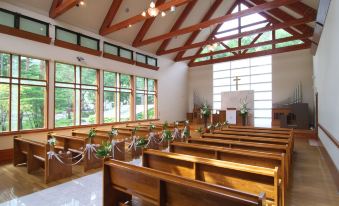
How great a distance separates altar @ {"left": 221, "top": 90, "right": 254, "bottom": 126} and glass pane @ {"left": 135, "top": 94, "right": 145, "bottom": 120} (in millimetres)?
4237

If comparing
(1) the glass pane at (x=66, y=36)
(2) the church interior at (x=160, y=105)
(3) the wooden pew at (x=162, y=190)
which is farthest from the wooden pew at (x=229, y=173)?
(1) the glass pane at (x=66, y=36)

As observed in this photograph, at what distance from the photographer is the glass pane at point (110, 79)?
7672mm

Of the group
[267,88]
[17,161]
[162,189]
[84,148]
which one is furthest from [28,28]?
[267,88]

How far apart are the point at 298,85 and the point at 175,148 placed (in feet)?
29.6

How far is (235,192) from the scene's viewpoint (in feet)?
3.92

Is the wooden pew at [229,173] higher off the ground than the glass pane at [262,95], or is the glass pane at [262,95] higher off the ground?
the glass pane at [262,95]

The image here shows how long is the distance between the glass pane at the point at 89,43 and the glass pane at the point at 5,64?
221 cm

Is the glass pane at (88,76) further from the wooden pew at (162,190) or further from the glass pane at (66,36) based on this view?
the wooden pew at (162,190)

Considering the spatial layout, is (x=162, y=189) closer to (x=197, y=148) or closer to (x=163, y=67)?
(x=197, y=148)

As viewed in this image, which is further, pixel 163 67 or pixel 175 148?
pixel 163 67

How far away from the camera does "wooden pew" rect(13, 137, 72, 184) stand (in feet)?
11.0

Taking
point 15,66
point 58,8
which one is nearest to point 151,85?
point 58,8

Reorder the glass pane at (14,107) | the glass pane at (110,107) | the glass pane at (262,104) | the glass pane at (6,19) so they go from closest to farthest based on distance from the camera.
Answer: the glass pane at (6,19)
the glass pane at (14,107)
the glass pane at (110,107)
the glass pane at (262,104)

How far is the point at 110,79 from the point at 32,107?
2924 mm
